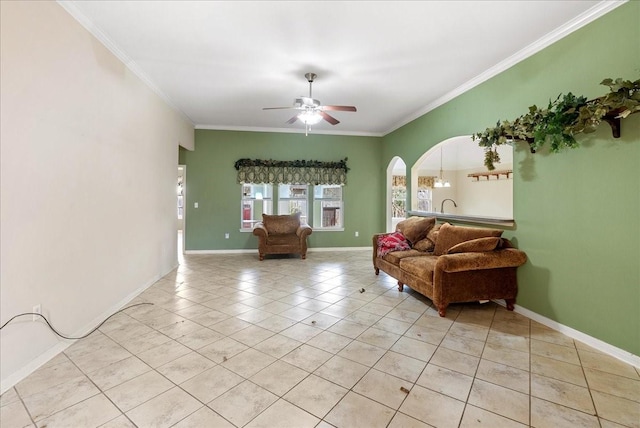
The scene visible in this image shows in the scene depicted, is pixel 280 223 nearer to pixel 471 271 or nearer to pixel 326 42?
pixel 326 42

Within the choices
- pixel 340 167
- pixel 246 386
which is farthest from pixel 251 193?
pixel 246 386

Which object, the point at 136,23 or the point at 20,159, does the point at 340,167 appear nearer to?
the point at 136,23

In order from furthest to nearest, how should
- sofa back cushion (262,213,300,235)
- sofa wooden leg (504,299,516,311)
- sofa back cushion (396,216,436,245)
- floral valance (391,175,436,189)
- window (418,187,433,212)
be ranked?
window (418,187,433,212)
floral valance (391,175,436,189)
sofa back cushion (262,213,300,235)
sofa back cushion (396,216,436,245)
sofa wooden leg (504,299,516,311)

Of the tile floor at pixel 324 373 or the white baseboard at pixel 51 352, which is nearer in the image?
the tile floor at pixel 324 373

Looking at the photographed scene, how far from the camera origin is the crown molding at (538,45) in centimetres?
241

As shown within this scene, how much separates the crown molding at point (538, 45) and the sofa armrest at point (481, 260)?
7.04 feet

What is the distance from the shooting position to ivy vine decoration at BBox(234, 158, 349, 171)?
6.58 metres

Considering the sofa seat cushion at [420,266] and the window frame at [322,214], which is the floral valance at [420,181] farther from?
the sofa seat cushion at [420,266]

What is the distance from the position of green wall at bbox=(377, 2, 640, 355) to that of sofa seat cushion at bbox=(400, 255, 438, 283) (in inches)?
39.1

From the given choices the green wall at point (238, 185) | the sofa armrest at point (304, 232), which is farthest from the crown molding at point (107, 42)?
the sofa armrest at point (304, 232)

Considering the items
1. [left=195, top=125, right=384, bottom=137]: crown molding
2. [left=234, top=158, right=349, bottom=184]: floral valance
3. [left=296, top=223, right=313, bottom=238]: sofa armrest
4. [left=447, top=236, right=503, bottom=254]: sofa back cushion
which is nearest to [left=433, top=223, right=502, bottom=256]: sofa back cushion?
[left=447, top=236, right=503, bottom=254]: sofa back cushion

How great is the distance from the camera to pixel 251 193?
692cm

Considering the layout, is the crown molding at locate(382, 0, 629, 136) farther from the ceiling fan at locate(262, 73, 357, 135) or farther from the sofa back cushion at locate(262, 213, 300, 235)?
the sofa back cushion at locate(262, 213, 300, 235)

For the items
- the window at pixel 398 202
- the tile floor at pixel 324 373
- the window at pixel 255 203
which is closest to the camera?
the tile floor at pixel 324 373
